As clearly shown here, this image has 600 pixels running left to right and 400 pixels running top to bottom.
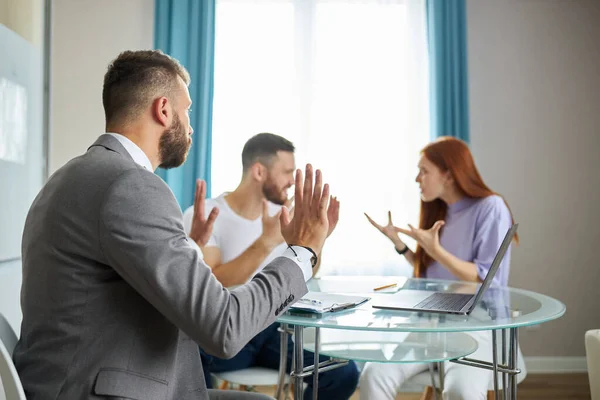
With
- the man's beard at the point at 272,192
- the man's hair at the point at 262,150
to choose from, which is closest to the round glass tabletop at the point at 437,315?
the man's beard at the point at 272,192

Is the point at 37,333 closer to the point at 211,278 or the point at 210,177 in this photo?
the point at 211,278

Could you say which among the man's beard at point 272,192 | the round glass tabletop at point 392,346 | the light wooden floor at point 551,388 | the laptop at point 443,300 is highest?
the man's beard at point 272,192

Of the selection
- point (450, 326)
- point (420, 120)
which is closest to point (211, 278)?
point (450, 326)

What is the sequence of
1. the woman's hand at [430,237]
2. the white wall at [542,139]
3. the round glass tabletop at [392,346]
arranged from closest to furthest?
the round glass tabletop at [392,346] → the woman's hand at [430,237] → the white wall at [542,139]

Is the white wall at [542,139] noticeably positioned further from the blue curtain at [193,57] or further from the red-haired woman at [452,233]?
the blue curtain at [193,57]

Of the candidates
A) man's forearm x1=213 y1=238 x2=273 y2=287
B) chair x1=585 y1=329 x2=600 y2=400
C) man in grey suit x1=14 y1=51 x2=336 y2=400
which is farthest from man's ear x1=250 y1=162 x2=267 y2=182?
man in grey suit x1=14 y1=51 x2=336 y2=400

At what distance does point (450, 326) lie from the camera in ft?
5.15

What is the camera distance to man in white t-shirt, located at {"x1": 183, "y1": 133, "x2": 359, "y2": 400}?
2.34 m

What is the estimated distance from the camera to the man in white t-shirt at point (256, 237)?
2.34m

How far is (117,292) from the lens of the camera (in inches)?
46.1

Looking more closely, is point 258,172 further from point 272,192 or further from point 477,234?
point 477,234

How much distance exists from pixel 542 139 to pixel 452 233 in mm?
1722

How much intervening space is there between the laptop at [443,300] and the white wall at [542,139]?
2.29 meters

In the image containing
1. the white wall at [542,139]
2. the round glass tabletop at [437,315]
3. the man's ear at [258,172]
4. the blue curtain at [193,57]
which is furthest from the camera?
the white wall at [542,139]
